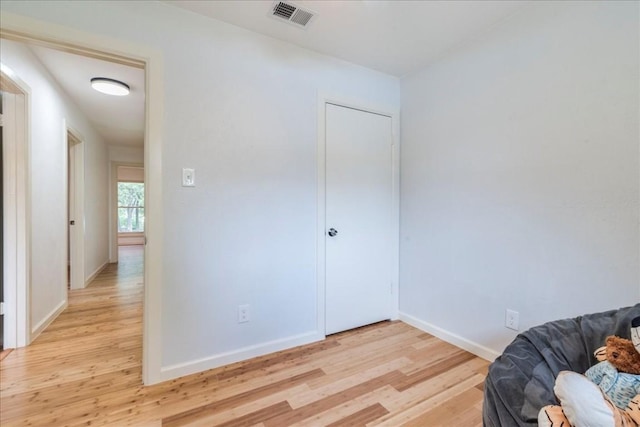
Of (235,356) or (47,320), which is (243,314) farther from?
(47,320)

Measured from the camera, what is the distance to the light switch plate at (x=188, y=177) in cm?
180

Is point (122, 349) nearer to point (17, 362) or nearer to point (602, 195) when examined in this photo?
point (17, 362)

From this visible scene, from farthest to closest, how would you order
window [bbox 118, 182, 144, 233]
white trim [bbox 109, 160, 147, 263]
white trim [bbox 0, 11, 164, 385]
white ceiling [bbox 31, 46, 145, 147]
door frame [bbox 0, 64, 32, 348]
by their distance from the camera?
1. window [bbox 118, 182, 144, 233]
2. white trim [bbox 109, 160, 147, 263]
3. white ceiling [bbox 31, 46, 145, 147]
4. door frame [bbox 0, 64, 32, 348]
5. white trim [bbox 0, 11, 164, 385]

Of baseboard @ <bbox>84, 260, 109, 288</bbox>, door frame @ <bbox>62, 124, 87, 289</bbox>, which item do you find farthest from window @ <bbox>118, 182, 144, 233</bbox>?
door frame @ <bbox>62, 124, 87, 289</bbox>

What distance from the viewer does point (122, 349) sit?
2.15m

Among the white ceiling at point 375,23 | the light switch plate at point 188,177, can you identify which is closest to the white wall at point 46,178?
the light switch plate at point 188,177

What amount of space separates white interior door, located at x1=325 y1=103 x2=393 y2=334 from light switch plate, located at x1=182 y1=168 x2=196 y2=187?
3.35ft

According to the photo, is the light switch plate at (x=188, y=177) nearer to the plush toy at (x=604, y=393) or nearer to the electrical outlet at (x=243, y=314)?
the electrical outlet at (x=243, y=314)

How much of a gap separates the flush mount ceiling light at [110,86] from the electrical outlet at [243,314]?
259 cm

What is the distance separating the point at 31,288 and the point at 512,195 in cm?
369

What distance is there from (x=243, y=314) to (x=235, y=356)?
29cm

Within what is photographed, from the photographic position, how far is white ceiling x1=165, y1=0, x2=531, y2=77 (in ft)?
5.69

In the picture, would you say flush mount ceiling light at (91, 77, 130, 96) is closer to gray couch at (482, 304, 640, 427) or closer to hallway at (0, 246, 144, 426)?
hallway at (0, 246, 144, 426)

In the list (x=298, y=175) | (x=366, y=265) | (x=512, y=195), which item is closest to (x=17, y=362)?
(x=298, y=175)
